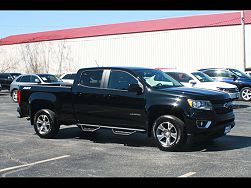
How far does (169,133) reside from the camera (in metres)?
7.91

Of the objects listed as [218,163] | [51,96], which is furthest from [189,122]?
[51,96]

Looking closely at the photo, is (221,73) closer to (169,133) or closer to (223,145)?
(223,145)

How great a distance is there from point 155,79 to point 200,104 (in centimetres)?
140

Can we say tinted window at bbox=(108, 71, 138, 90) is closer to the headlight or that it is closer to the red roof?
the headlight

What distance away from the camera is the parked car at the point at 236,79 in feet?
62.8

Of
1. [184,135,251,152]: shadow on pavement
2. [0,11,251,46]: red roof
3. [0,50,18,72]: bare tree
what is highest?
[0,11,251,46]: red roof

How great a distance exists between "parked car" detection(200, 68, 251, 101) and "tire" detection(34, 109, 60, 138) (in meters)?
11.6

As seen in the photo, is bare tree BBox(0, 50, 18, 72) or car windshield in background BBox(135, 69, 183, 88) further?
bare tree BBox(0, 50, 18, 72)

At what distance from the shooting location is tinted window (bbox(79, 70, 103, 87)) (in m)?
Answer: 9.00

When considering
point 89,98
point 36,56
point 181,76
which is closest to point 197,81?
point 181,76

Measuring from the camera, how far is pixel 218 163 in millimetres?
6684

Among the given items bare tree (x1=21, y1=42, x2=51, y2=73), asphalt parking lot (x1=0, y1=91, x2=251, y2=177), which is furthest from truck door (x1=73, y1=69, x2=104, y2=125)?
bare tree (x1=21, y1=42, x2=51, y2=73)

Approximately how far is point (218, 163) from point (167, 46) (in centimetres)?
3550

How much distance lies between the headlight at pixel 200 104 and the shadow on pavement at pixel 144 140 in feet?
2.97
